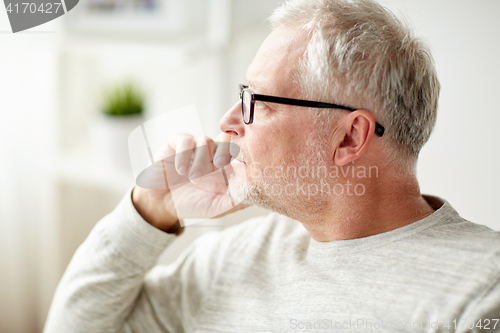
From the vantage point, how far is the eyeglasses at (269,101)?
0.88m

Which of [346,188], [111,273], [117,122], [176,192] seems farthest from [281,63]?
[117,122]

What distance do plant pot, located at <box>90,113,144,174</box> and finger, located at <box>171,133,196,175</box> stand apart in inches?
27.5

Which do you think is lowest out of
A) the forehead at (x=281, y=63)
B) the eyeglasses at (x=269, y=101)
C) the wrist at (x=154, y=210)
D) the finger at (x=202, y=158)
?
the wrist at (x=154, y=210)

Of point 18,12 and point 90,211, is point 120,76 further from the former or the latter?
point 90,211

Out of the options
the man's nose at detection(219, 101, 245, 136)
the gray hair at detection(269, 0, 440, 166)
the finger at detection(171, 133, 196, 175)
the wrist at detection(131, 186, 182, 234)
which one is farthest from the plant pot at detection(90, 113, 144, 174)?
the gray hair at detection(269, 0, 440, 166)

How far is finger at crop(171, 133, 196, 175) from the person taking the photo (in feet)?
3.39

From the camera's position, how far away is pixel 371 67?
0.85 m

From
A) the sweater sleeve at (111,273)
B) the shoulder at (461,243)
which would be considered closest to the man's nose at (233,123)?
the sweater sleeve at (111,273)

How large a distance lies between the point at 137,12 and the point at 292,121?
1.08 m

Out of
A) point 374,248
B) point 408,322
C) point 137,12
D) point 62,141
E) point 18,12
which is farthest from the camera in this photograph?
point 62,141

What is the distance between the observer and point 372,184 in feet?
3.00

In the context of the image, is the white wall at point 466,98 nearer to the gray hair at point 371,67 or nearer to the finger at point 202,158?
the gray hair at point 371,67

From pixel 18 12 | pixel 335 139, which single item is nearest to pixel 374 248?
pixel 335 139

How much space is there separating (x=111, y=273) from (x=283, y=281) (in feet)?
1.47
